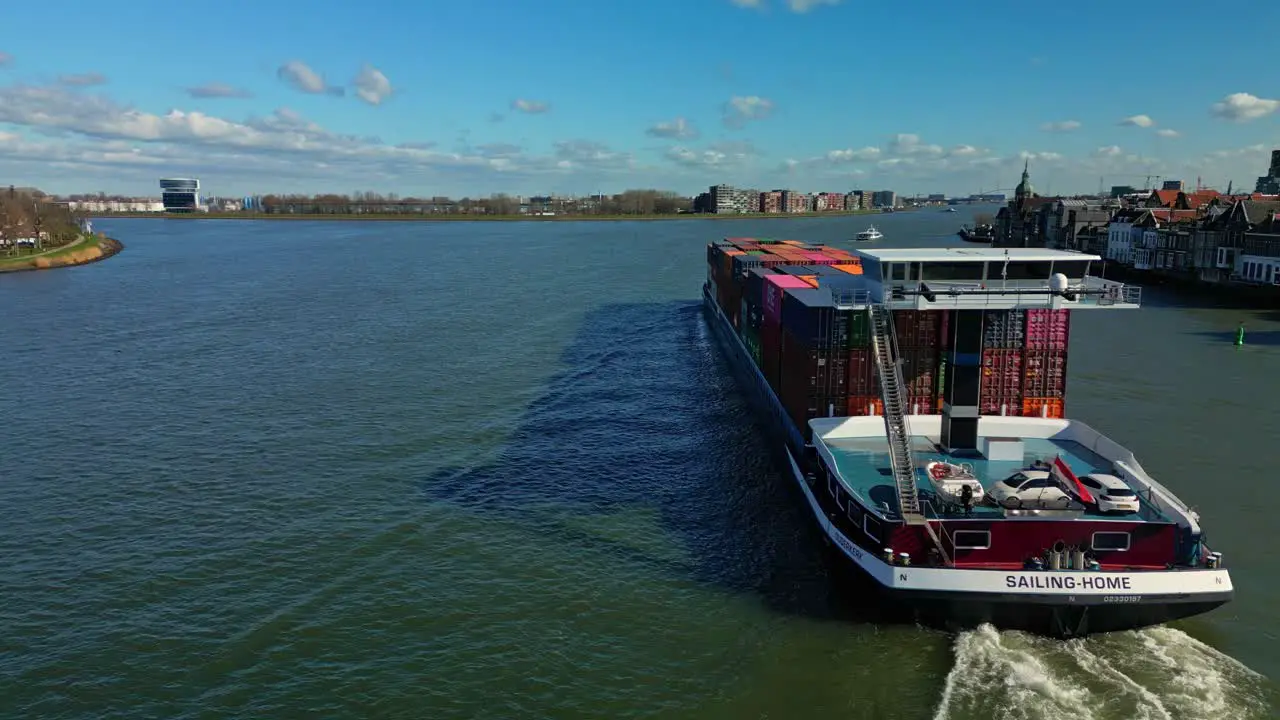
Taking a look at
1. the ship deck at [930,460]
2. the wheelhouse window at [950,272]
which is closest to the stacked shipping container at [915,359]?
the wheelhouse window at [950,272]

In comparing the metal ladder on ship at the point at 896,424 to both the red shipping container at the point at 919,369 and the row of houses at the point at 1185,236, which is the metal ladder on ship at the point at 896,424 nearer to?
the red shipping container at the point at 919,369

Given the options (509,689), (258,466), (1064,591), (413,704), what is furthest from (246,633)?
(1064,591)

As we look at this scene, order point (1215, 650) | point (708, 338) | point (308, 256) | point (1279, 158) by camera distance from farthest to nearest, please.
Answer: point (1279, 158), point (308, 256), point (708, 338), point (1215, 650)

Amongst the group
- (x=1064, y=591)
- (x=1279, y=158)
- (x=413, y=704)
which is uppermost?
(x=1279, y=158)

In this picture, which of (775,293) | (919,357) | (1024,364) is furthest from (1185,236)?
(919,357)

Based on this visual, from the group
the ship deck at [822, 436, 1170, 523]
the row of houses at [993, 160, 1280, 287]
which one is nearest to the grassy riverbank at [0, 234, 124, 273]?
the ship deck at [822, 436, 1170, 523]

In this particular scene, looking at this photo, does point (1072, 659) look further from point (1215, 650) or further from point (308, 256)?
point (308, 256)

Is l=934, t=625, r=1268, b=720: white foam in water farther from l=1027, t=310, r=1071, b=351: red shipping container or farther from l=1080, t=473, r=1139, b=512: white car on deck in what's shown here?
l=1027, t=310, r=1071, b=351: red shipping container
